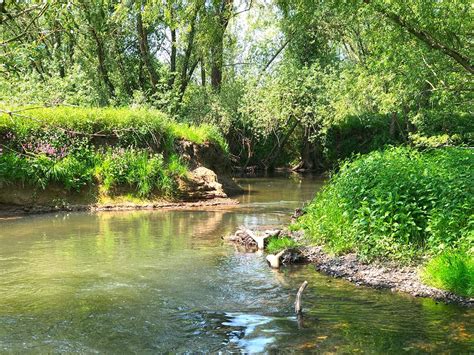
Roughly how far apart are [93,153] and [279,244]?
968 cm

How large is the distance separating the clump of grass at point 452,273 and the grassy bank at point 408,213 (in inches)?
0.5

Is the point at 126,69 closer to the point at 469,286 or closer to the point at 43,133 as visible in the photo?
the point at 43,133

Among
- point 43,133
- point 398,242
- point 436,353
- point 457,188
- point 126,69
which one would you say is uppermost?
point 126,69

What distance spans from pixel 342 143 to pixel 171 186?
58.0 ft

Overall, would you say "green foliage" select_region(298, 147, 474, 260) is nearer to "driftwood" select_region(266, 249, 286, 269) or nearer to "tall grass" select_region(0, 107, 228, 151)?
"driftwood" select_region(266, 249, 286, 269)

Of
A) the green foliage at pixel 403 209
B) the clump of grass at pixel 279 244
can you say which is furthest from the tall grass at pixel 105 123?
the green foliage at pixel 403 209

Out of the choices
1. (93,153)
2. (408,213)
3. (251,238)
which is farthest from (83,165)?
(408,213)

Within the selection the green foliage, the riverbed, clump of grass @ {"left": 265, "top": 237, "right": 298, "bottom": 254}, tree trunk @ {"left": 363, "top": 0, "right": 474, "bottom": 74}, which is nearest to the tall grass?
the riverbed

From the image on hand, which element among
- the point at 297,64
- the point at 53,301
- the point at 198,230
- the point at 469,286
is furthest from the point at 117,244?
the point at 297,64

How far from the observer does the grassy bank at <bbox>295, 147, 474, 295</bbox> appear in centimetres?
813

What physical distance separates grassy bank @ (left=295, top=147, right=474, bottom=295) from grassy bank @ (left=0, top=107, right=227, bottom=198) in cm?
884

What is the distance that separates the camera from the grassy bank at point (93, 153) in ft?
54.1

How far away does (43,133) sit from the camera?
1738 cm

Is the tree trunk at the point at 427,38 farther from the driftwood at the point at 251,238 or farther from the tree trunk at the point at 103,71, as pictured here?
the tree trunk at the point at 103,71
